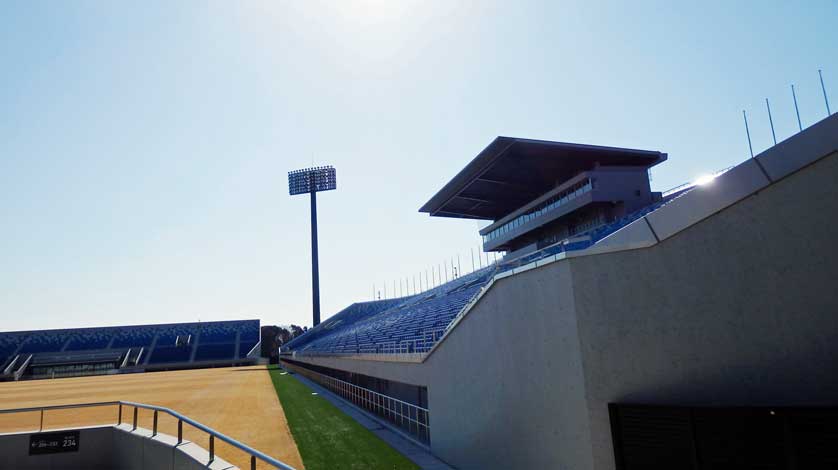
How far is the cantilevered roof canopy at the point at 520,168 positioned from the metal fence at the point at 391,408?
38.3 feet

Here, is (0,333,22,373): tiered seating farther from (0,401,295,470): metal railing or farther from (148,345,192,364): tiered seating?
(0,401,295,470): metal railing

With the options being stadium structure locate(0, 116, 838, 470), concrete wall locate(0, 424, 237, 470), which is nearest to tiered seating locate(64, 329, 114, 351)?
stadium structure locate(0, 116, 838, 470)

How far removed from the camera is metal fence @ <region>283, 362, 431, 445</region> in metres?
16.6

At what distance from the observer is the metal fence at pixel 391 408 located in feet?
54.4

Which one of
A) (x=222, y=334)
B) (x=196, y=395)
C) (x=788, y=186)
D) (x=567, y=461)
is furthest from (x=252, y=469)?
(x=222, y=334)

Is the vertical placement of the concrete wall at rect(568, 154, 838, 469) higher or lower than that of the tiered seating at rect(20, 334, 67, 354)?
lower

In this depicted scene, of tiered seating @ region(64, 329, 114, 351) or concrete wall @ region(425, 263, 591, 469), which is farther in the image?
tiered seating @ region(64, 329, 114, 351)

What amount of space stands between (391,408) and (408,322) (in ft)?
22.8

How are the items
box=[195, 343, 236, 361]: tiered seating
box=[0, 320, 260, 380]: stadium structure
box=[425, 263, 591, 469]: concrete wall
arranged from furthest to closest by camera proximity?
box=[195, 343, 236, 361]: tiered seating
box=[0, 320, 260, 380]: stadium structure
box=[425, 263, 591, 469]: concrete wall

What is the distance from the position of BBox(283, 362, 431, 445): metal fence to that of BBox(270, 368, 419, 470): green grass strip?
4.07ft

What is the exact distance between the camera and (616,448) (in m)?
7.41

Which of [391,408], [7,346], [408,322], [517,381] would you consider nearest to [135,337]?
[7,346]

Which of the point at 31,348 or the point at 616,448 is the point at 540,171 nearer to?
the point at 616,448

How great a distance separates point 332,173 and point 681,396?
8207cm
